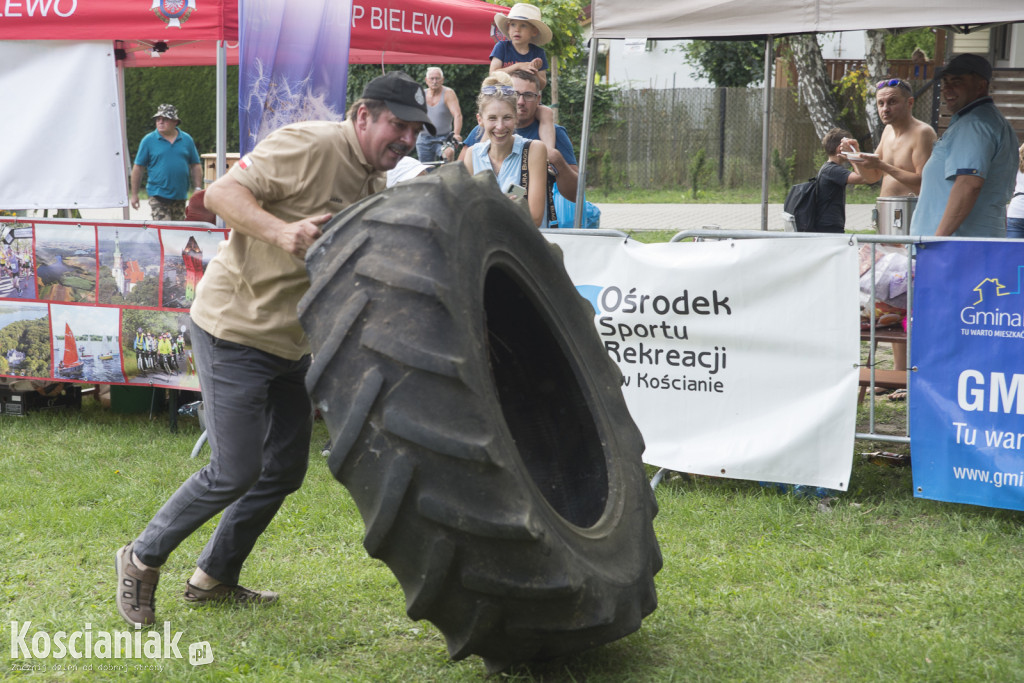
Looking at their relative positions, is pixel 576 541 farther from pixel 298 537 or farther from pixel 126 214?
pixel 126 214

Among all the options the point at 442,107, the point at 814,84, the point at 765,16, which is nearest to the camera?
the point at 765,16

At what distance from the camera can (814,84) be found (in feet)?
70.3

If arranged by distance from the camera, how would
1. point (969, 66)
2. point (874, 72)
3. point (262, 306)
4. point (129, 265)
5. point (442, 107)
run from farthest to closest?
point (874, 72), point (442, 107), point (129, 265), point (969, 66), point (262, 306)

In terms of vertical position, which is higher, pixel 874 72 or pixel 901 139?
pixel 874 72

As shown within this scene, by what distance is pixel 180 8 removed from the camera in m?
7.02

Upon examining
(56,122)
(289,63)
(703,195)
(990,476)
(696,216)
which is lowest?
(990,476)

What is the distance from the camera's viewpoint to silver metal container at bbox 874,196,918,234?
282 inches

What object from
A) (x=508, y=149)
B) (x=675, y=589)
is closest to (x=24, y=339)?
(x=508, y=149)

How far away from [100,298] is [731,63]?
82.8ft

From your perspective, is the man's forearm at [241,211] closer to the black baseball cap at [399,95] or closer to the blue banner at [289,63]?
the black baseball cap at [399,95]

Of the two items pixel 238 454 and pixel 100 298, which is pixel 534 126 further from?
pixel 238 454

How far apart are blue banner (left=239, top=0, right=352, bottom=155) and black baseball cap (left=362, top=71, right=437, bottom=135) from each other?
341 centimetres

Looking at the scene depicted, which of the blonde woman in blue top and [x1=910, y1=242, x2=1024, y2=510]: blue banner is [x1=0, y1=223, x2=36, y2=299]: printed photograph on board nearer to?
the blonde woman in blue top

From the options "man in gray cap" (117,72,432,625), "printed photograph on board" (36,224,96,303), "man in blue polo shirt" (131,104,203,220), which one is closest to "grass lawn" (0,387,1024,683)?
"man in gray cap" (117,72,432,625)
